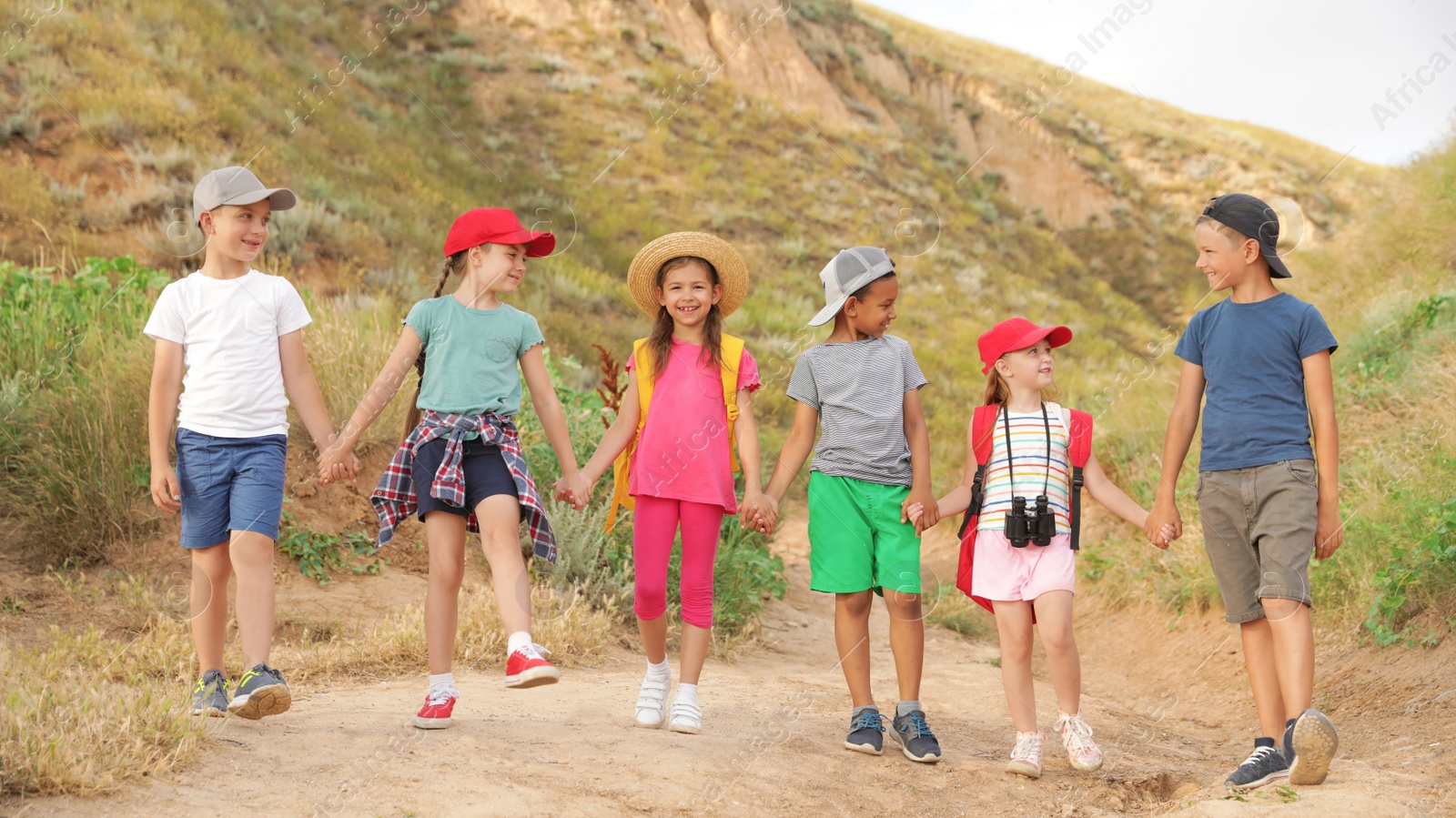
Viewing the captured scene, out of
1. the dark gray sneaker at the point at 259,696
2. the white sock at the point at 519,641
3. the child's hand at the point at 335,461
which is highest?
the child's hand at the point at 335,461

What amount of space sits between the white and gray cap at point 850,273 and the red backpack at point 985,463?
65cm

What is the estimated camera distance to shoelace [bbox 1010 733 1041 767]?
12.6ft

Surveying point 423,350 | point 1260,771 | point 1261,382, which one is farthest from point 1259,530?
point 423,350

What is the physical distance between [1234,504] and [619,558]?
394cm

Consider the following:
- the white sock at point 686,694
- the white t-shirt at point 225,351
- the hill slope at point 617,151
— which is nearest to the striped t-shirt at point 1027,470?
the white sock at point 686,694

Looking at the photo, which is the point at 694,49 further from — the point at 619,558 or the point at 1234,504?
the point at 1234,504

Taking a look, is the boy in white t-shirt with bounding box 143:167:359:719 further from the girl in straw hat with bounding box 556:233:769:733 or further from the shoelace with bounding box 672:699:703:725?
the shoelace with bounding box 672:699:703:725

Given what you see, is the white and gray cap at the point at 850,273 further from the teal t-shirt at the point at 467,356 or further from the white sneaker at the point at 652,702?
the white sneaker at the point at 652,702

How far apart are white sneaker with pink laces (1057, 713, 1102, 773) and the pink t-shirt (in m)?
1.41

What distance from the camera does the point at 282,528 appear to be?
20.7 feet

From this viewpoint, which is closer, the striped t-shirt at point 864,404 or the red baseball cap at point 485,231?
the red baseball cap at point 485,231

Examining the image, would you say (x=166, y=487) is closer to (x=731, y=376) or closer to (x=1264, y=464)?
(x=731, y=376)

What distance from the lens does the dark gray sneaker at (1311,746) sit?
10.9 feet

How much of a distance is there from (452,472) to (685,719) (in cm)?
126
